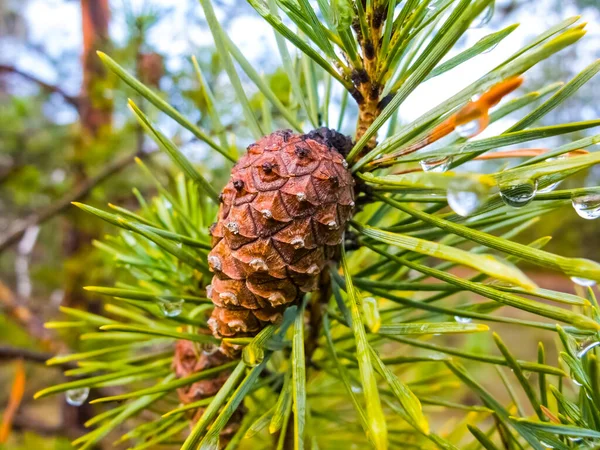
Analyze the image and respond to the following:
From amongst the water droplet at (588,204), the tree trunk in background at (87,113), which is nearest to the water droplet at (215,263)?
the water droplet at (588,204)

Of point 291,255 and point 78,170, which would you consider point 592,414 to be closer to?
point 291,255

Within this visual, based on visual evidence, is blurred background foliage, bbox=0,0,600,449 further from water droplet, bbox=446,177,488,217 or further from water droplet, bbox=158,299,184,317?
water droplet, bbox=446,177,488,217

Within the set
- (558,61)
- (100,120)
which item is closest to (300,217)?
(100,120)

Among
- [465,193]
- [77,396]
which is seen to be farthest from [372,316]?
[77,396]

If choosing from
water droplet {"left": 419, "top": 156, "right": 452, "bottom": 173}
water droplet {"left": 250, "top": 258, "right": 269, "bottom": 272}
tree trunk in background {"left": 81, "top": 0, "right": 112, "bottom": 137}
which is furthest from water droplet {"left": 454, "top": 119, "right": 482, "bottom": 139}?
tree trunk in background {"left": 81, "top": 0, "right": 112, "bottom": 137}

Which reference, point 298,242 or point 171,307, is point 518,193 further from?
point 171,307
